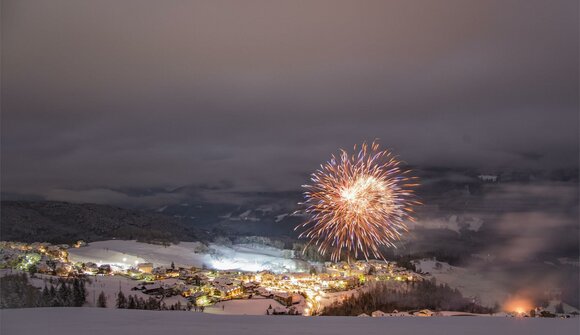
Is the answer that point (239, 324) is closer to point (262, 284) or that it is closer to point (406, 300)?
point (406, 300)

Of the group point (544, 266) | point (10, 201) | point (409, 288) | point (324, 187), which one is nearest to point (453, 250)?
point (544, 266)

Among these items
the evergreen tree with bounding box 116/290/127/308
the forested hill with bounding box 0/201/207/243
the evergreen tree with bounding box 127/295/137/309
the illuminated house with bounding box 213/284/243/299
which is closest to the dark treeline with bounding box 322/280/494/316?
the illuminated house with bounding box 213/284/243/299

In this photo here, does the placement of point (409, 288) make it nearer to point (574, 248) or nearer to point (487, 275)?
point (487, 275)

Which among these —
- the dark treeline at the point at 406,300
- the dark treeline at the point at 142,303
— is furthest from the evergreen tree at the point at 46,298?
the dark treeline at the point at 406,300

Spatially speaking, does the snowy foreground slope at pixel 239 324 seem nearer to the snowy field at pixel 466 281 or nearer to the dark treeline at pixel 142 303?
the dark treeline at pixel 142 303

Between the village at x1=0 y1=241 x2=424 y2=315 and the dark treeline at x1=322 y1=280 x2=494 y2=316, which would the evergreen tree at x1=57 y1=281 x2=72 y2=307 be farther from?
the dark treeline at x1=322 y1=280 x2=494 y2=316
